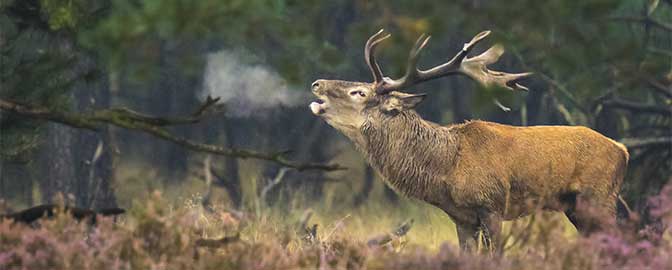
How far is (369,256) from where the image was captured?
21.5 ft

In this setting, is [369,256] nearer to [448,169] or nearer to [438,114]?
[448,169]

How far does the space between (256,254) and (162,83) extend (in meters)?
13.5

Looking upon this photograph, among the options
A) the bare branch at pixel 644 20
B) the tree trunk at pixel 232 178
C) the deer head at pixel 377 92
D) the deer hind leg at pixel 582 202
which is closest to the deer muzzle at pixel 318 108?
the deer head at pixel 377 92

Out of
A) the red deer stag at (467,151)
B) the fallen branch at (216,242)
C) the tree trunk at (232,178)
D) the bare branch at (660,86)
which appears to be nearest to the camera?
the fallen branch at (216,242)

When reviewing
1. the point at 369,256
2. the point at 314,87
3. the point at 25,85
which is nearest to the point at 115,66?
→ the point at 25,85

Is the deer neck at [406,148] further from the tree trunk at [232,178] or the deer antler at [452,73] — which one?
the tree trunk at [232,178]

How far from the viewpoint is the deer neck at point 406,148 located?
920 cm

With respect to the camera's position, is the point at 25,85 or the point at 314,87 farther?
the point at 314,87

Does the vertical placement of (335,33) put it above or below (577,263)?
above

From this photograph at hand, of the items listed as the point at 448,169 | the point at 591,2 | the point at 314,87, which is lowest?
the point at 448,169

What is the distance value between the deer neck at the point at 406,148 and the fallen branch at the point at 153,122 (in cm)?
257

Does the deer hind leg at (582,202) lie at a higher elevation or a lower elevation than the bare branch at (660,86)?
lower

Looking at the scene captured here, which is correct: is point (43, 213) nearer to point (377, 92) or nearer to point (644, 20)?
point (377, 92)

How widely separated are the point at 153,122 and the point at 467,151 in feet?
10.1
